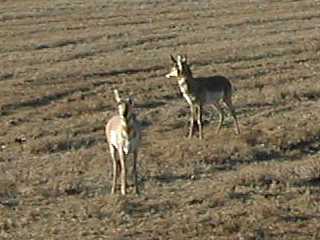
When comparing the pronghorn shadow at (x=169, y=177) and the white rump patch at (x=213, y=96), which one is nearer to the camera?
the pronghorn shadow at (x=169, y=177)

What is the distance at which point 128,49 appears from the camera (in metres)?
33.4

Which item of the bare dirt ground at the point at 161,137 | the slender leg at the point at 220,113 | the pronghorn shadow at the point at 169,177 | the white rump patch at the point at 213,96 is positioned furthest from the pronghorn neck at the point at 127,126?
the white rump patch at the point at 213,96

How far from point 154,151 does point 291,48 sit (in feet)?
49.0

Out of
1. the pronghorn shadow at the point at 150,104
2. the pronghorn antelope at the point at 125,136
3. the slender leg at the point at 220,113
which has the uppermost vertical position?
the pronghorn antelope at the point at 125,136

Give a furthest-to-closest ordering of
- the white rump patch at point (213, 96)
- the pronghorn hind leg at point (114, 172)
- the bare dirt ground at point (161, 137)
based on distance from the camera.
A: the white rump patch at point (213, 96) < the pronghorn hind leg at point (114, 172) < the bare dirt ground at point (161, 137)

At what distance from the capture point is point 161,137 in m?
Answer: 19.0

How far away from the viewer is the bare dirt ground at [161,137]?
523 inches

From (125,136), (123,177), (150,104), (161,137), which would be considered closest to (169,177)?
(123,177)

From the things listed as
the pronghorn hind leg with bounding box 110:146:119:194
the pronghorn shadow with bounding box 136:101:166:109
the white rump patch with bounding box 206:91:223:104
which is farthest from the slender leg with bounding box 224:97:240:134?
the pronghorn hind leg with bounding box 110:146:119:194

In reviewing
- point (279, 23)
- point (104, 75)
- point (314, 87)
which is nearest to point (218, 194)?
point (314, 87)

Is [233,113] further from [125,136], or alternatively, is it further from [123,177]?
[123,177]

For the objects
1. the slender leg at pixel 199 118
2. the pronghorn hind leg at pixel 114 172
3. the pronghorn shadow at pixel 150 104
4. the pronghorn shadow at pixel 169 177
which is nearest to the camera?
the pronghorn hind leg at pixel 114 172

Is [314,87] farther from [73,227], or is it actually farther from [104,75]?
[73,227]

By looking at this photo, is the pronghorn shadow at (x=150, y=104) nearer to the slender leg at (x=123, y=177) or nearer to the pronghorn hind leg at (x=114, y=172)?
the pronghorn hind leg at (x=114, y=172)
